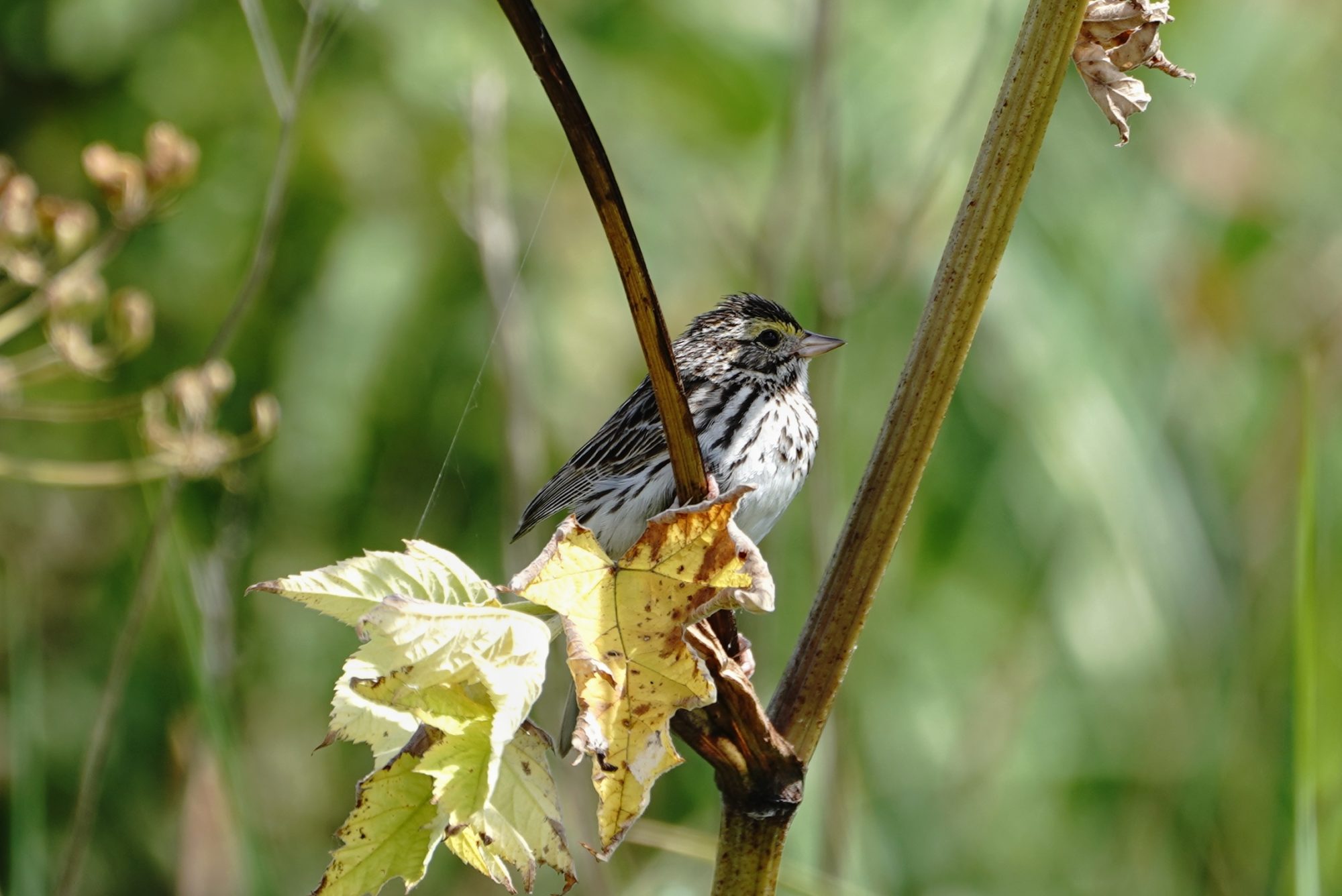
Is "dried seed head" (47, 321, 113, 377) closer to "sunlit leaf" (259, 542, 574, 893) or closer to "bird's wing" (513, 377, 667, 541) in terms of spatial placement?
"bird's wing" (513, 377, 667, 541)

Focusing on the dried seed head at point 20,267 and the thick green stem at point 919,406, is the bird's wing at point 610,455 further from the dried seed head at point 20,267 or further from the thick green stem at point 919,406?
the thick green stem at point 919,406

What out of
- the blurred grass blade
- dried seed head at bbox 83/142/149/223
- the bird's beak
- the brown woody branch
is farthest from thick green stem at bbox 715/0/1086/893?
the bird's beak

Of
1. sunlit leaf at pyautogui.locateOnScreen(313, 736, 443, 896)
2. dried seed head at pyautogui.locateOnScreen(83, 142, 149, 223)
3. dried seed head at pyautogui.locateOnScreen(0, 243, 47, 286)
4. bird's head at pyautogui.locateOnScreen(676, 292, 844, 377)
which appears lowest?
sunlit leaf at pyautogui.locateOnScreen(313, 736, 443, 896)

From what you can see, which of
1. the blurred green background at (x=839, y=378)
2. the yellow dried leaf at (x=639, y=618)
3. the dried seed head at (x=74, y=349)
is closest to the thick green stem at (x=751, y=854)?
the yellow dried leaf at (x=639, y=618)

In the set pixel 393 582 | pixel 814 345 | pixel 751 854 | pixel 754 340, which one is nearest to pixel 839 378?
pixel 754 340

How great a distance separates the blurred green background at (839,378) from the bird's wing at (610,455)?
0.56 metres

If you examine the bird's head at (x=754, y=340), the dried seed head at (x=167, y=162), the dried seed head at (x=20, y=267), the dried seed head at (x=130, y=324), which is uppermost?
the bird's head at (x=754, y=340)

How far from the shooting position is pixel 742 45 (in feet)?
11.6

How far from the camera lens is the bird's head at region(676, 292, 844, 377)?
2.51 m

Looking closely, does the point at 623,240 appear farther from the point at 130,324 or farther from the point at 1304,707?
the point at 130,324

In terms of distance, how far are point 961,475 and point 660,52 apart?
52.2 inches

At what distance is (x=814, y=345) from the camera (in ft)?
7.91

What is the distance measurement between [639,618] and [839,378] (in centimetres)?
226

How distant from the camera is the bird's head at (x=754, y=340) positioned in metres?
2.51
